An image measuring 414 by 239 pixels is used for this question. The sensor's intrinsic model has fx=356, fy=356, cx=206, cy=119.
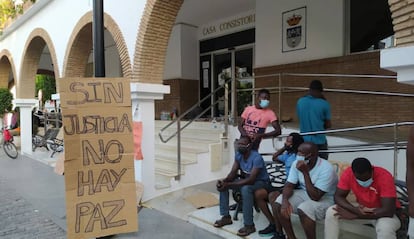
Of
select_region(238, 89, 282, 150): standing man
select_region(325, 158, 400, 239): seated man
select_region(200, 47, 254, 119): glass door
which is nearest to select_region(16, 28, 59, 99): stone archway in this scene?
select_region(200, 47, 254, 119): glass door

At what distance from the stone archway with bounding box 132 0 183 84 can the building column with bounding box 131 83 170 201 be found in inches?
7.5

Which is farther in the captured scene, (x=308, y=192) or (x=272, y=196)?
(x=272, y=196)

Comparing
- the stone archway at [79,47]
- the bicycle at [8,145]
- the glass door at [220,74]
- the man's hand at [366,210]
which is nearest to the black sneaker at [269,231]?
the man's hand at [366,210]

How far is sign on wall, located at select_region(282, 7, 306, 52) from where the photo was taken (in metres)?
8.32

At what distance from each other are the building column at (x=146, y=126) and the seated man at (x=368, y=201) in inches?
137

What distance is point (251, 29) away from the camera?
1048 centimetres

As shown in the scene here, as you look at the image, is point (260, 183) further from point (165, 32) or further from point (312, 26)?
point (312, 26)

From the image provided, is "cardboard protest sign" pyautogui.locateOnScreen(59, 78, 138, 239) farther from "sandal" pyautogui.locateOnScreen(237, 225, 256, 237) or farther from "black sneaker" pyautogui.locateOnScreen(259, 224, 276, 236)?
"black sneaker" pyautogui.locateOnScreen(259, 224, 276, 236)

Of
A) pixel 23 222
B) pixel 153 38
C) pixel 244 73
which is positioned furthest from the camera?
pixel 244 73

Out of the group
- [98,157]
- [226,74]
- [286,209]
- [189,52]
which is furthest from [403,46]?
[189,52]

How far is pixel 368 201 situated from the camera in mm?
3344

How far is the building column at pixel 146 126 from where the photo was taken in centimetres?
609

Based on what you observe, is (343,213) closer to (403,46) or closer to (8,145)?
(403,46)

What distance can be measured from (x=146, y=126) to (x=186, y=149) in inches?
54.0
